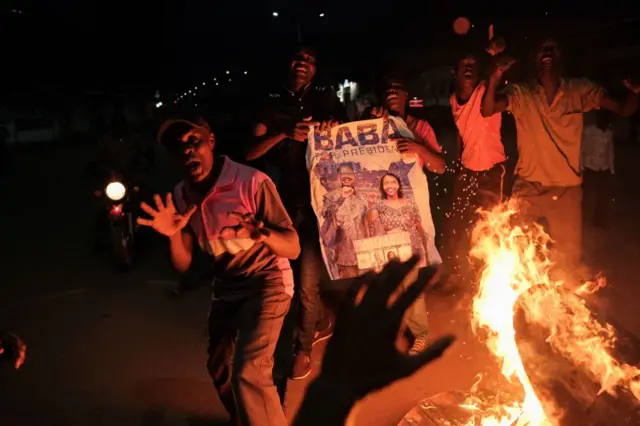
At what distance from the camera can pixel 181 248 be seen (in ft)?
11.7

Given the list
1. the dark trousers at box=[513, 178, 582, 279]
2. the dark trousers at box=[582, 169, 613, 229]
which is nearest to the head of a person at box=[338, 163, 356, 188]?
the dark trousers at box=[513, 178, 582, 279]

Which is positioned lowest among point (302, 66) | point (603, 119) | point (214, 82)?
point (603, 119)

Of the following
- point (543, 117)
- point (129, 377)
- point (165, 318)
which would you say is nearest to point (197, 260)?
point (165, 318)

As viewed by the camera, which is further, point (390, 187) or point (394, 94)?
point (394, 94)

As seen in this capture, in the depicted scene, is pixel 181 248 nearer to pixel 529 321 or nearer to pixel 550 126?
pixel 529 321

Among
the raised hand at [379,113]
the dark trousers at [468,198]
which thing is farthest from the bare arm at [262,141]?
the dark trousers at [468,198]

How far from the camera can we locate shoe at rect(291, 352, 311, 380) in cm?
445

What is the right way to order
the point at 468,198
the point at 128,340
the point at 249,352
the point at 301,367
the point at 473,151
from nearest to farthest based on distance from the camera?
the point at 249,352 < the point at 301,367 < the point at 128,340 < the point at 473,151 < the point at 468,198

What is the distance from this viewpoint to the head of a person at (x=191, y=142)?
3.38m

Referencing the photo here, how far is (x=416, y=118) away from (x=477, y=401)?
2.13 meters

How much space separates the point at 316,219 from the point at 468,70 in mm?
1982

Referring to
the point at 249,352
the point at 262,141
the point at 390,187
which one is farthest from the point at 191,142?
the point at 390,187

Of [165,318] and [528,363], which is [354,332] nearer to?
[528,363]

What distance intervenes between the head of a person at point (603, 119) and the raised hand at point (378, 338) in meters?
6.49
